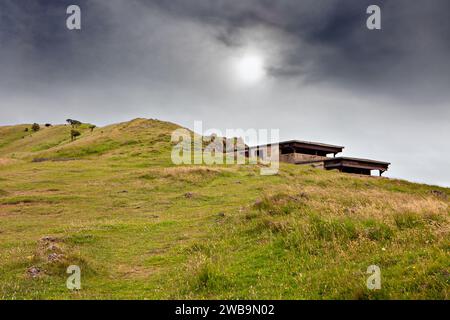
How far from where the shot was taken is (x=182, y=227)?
Answer: 73.1 ft

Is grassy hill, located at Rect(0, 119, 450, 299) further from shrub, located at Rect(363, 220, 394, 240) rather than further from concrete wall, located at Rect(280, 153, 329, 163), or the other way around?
concrete wall, located at Rect(280, 153, 329, 163)

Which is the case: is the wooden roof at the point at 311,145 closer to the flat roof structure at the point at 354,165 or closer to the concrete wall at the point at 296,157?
the concrete wall at the point at 296,157

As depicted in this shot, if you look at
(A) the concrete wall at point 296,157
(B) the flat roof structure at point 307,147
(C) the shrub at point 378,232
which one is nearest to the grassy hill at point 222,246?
(C) the shrub at point 378,232

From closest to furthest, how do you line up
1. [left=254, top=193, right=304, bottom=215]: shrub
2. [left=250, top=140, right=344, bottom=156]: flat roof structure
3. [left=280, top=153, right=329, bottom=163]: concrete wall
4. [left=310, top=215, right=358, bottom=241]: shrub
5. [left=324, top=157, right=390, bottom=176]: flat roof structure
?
[left=310, top=215, right=358, bottom=241]: shrub
[left=254, top=193, right=304, bottom=215]: shrub
[left=324, top=157, right=390, bottom=176]: flat roof structure
[left=280, top=153, right=329, bottom=163]: concrete wall
[left=250, top=140, right=344, bottom=156]: flat roof structure

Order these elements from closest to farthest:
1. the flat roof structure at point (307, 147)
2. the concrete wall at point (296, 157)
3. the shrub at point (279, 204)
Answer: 1. the shrub at point (279, 204)
2. the concrete wall at point (296, 157)
3. the flat roof structure at point (307, 147)


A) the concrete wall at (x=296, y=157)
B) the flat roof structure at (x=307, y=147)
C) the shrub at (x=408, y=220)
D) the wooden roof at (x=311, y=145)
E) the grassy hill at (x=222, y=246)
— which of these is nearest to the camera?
the grassy hill at (x=222, y=246)

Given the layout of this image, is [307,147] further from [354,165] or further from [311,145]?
[354,165]

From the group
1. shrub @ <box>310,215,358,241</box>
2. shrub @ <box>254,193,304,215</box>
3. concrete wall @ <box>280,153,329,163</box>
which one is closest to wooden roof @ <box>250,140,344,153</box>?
concrete wall @ <box>280,153,329,163</box>

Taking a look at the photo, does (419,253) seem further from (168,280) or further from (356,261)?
(168,280)

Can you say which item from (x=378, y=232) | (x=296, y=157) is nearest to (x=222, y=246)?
(x=378, y=232)

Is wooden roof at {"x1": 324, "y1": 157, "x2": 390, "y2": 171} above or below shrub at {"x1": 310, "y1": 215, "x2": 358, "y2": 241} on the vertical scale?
above

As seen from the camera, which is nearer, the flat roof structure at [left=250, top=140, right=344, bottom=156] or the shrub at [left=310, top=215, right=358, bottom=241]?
the shrub at [left=310, top=215, right=358, bottom=241]

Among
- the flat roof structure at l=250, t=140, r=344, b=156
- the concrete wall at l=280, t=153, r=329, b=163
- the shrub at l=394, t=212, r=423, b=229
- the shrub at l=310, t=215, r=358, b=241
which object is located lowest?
the shrub at l=310, t=215, r=358, b=241
